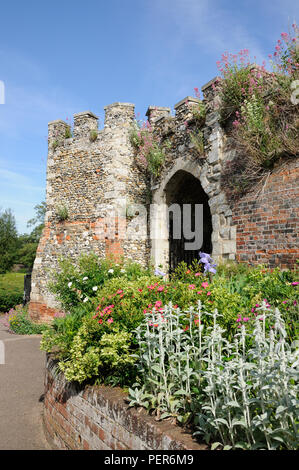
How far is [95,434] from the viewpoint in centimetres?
309

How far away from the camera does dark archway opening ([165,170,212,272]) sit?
28.2ft

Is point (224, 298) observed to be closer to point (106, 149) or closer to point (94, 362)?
point (94, 362)

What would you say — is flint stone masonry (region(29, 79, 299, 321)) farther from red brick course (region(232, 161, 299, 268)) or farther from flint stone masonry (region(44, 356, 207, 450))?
flint stone masonry (region(44, 356, 207, 450))

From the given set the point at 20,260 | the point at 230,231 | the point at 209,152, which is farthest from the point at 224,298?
the point at 20,260

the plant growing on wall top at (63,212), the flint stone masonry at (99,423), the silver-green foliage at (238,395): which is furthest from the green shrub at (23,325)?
the silver-green foliage at (238,395)

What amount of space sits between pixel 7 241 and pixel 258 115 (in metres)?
23.8

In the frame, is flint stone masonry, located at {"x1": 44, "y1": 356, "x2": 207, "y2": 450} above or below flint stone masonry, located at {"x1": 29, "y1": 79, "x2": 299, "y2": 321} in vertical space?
below

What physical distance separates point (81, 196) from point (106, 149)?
1.47 metres

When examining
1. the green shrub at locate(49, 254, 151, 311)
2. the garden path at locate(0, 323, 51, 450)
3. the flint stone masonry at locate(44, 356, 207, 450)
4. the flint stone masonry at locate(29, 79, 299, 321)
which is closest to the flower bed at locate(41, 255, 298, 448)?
the flint stone masonry at locate(44, 356, 207, 450)

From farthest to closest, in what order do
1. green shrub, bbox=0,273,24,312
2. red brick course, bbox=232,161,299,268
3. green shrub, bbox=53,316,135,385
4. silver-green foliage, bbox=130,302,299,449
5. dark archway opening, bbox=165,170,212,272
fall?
green shrub, bbox=0,273,24,312
dark archway opening, bbox=165,170,212,272
red brick course, bbox=232,161,299,268
green shrub, bbox=53,316,135,385
silver-green foliage, bbox=130,302,299,449

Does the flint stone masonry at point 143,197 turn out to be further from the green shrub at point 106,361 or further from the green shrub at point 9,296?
the green shrub at point 9,296

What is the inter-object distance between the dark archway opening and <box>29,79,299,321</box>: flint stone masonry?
→ 0.08 m

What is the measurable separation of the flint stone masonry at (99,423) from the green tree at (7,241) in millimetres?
22327
